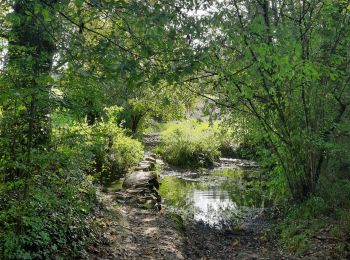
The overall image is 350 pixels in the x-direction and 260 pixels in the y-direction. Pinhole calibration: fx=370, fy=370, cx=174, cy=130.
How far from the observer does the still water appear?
8953 millimetres

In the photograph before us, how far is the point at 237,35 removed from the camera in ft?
14.7

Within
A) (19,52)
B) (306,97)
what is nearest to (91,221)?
(19,52)

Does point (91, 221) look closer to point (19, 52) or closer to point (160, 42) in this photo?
point (19, 52)

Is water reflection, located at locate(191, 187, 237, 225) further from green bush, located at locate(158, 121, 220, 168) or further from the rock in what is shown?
green bush, located at locate(158, 121, 220, 168)

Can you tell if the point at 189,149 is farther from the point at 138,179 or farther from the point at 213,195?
the point at 138,179

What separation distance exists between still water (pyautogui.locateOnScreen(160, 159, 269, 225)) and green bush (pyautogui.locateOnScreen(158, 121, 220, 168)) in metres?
1.31

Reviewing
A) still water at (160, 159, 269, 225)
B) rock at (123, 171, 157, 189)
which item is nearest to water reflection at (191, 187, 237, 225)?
still water at (160, 159, 269, 225)

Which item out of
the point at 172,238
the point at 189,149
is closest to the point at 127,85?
the point at 172,238

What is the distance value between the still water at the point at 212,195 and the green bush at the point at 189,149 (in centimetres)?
131

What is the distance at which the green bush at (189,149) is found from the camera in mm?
16781

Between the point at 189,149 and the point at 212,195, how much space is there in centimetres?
585

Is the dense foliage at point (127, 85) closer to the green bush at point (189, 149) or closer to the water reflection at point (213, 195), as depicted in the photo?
the water reflection at point (213, 195)

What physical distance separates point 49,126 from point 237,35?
2.49 meters

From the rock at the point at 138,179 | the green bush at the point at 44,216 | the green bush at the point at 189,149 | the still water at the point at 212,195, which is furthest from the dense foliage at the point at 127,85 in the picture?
the green bush at the point at 189,149
